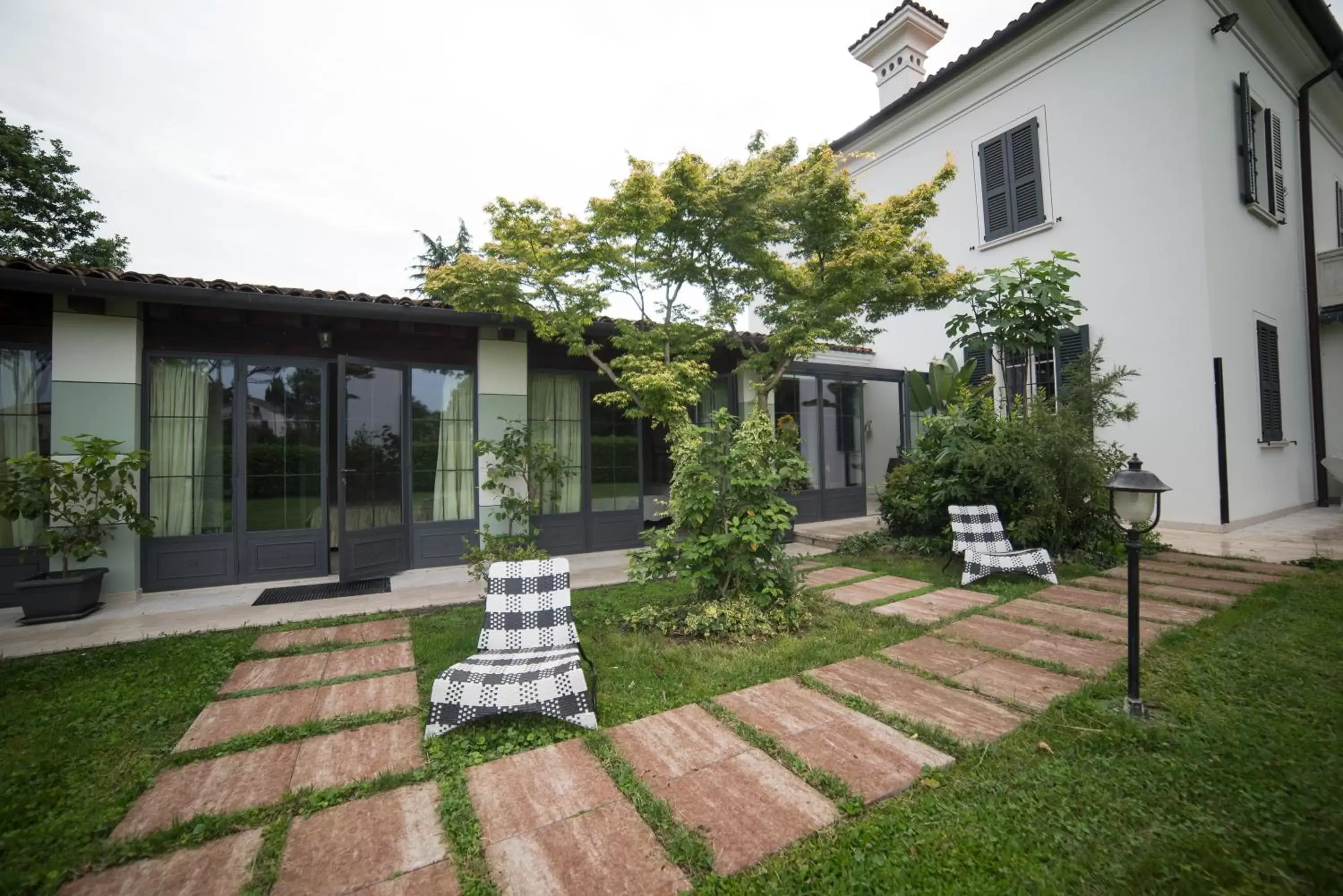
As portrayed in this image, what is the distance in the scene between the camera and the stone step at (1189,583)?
15.0 ft

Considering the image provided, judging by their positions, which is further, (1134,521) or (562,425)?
(562,425)

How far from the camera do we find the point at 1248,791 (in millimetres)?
1974

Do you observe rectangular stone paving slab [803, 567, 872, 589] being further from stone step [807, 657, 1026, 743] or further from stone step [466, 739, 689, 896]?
stone step [466, 739, 689, 896]

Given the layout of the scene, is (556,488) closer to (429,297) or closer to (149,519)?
(429,297)

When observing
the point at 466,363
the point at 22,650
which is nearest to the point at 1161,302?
the point at 466,363

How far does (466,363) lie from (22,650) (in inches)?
169

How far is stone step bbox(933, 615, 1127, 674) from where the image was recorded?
3277 mm

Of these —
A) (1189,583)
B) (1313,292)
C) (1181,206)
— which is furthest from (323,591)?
(1313,292)

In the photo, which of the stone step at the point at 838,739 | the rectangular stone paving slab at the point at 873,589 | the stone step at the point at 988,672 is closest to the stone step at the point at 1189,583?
the rectangular stone paving slab at the point at 873,589

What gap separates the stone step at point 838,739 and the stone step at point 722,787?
171mm

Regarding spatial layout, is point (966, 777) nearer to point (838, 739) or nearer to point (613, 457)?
point (838, 739)

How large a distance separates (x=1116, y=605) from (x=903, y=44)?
11.9m

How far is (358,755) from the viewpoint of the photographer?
246cm

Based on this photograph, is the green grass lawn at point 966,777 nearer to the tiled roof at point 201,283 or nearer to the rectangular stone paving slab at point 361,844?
the rectangular stone paving slab at point 361,844
